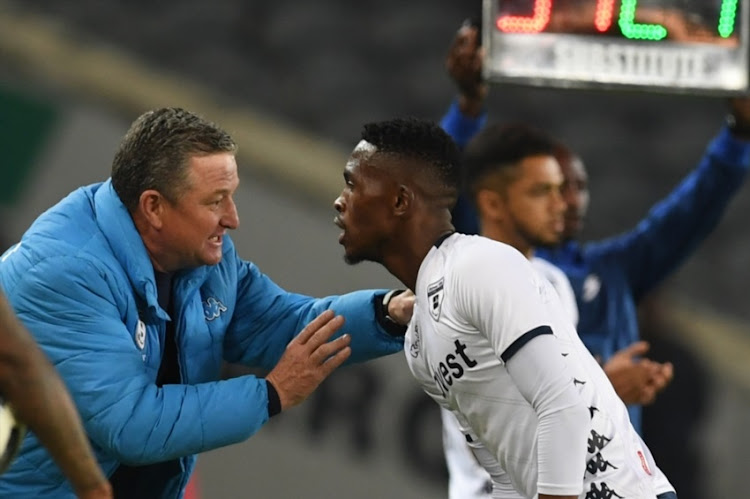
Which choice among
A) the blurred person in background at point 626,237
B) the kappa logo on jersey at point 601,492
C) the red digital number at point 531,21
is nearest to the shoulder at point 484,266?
the kappa logo on jersey at point 601,492

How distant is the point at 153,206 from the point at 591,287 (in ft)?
5.99

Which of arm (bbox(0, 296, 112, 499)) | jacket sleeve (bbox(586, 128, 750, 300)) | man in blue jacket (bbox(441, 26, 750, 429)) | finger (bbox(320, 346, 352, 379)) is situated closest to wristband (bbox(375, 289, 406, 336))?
finger (bbox(320, 346, 352, 379))

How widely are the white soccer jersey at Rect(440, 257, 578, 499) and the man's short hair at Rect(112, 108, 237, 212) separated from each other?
124 cm

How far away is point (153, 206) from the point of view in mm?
3523

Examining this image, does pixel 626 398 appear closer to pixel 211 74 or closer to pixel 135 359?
pixel 135 359

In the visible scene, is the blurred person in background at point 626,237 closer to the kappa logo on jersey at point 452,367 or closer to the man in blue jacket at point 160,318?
the man in blue jacket at point 160,318

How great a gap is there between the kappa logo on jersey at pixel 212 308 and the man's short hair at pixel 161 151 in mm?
297

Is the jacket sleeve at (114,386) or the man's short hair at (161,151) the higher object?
the man's short hair at (161,151)

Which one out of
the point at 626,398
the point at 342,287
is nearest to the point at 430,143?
the point at 626,398

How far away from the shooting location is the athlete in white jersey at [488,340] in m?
2.99

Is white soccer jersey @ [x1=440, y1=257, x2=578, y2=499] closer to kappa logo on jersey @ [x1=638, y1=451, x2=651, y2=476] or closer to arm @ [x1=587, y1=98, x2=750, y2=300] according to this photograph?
arm @ [x1=587, y1=98, x2=750, y2=300]

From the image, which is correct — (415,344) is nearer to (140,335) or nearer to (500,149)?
(140,335)

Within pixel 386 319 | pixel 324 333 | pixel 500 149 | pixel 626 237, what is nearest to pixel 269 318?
pixel 386 319

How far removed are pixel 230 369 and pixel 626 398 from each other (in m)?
2.04
